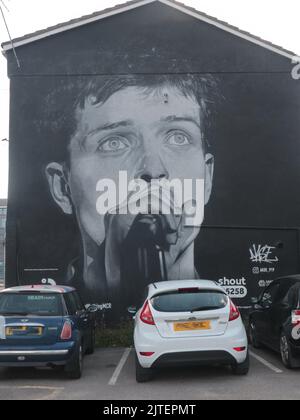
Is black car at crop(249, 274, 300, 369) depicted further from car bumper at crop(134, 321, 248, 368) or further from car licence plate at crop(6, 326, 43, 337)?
car licence plate at crop(6, 326, 43, 337)

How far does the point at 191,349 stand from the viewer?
8.05m

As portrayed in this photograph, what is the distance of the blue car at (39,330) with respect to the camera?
8.39 meters

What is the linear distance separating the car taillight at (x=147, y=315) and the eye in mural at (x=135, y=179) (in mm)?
5900

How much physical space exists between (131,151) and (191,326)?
24.8ft

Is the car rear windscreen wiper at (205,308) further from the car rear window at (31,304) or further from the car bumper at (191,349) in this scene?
the car rear window at (31,304)

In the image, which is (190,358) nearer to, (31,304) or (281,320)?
(281,320)

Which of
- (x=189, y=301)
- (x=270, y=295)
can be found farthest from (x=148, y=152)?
(x=189, y=301)

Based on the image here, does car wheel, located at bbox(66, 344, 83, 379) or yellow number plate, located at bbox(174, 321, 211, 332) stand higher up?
yellow number plate, located at bbox(174, 321, 211, 332)

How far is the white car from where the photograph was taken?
26.5 ft

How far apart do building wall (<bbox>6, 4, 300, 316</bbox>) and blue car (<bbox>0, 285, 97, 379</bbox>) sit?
553 cm

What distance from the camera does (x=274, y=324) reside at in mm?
9688
